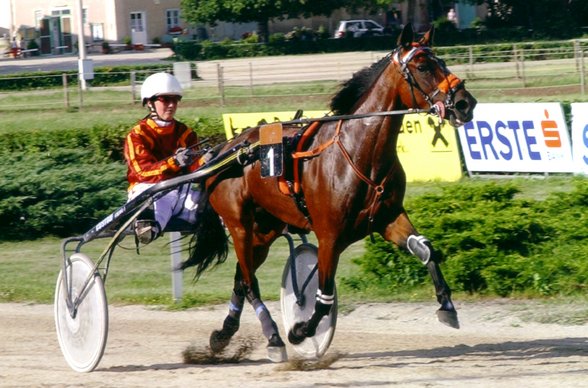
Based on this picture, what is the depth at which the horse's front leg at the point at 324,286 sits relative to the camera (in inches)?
246

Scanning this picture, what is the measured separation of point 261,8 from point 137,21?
541 inches

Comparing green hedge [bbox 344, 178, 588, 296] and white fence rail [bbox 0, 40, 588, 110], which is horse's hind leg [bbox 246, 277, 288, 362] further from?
white fence rail [bbox 0, 40, 588, 110]

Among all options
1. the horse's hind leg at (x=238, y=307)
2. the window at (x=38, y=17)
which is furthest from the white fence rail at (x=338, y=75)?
the window at (x=38, y=17)

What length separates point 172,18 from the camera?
61.1 m

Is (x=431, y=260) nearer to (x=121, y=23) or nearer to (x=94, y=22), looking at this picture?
(x=121, y=23)

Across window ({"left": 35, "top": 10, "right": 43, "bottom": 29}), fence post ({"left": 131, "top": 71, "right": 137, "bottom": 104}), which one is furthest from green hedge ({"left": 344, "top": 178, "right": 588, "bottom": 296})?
window ({"left": 35, "top": 10, "right": 43, "bottom": 29})

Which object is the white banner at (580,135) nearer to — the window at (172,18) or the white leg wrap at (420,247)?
the white leg wrap at (420,247)

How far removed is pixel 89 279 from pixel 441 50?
2565 centimetres

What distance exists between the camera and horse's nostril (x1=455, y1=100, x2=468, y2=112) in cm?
580

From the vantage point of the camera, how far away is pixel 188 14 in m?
49.3

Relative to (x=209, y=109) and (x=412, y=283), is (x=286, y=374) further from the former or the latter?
(x=209, y=109)

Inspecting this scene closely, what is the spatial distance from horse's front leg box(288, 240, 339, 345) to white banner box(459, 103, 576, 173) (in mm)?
9245

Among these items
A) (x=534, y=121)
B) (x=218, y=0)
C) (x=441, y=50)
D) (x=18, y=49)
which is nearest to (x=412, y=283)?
(x=534, y=121)

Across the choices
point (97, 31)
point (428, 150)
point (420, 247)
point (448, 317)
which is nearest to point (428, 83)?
point (420, 247)
